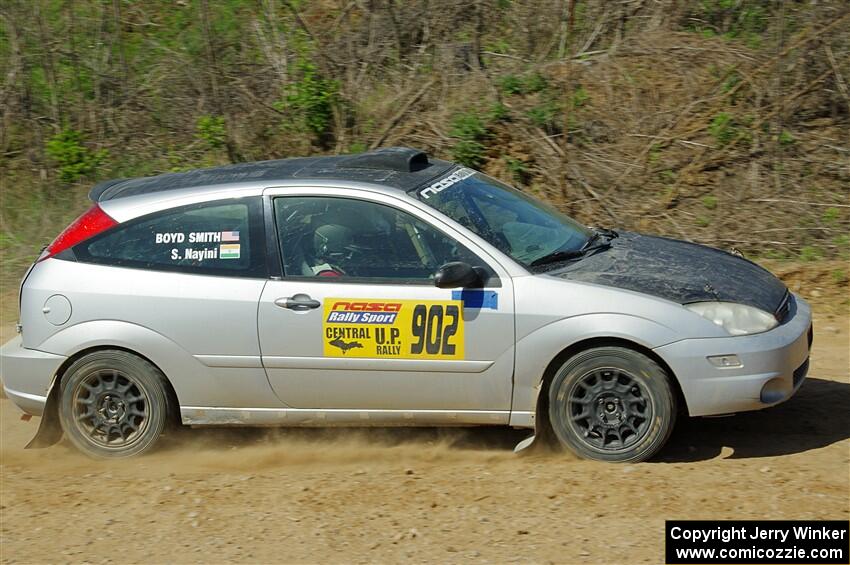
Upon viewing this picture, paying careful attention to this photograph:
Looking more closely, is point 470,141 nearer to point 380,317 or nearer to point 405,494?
point 380,317

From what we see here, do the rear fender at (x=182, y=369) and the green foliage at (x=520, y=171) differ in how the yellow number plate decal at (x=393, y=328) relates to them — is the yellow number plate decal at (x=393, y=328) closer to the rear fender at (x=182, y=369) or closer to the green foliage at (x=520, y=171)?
the rear fender at (x=182, y=369)

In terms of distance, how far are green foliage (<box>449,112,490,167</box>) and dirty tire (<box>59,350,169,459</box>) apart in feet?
19.5

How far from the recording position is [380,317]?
555 cm

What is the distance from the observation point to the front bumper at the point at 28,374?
5969mm

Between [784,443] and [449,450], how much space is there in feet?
6.16

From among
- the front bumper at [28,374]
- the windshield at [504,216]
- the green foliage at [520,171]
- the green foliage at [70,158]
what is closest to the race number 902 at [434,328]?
the windshield at [504,216]

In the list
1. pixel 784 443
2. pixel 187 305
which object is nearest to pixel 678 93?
pixel 784 443

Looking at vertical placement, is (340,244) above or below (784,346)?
above

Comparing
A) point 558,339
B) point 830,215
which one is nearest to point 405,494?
point 558,339

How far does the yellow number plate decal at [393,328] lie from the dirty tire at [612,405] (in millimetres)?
618

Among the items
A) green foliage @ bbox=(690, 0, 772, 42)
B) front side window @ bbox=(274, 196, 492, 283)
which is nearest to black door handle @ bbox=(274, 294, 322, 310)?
front side window @ bbox=(274, 196, 492, 283)

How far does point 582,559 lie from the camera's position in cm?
448

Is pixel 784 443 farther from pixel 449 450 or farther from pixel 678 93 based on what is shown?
pixel 678 93

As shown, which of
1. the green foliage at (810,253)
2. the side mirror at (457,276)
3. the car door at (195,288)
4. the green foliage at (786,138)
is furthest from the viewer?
the green foliage at (786,138)
